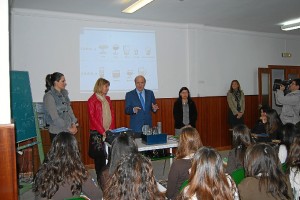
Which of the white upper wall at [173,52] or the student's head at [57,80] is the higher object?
the white upper wall at [173,52]

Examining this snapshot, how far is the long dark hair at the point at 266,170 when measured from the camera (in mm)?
1693

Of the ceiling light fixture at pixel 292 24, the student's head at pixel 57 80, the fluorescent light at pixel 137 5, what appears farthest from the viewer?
the ceiling light fixture at pixel 292 24

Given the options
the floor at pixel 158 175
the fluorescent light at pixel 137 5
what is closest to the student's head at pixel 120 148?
the floor at pixel 158 175

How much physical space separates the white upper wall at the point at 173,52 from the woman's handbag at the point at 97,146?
1363mm

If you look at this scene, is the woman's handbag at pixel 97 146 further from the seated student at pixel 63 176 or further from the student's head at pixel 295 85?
the student's head at pixel 295 85

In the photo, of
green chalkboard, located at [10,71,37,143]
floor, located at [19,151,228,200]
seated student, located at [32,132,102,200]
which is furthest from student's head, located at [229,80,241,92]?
seated student, located at [32,132,102,200]

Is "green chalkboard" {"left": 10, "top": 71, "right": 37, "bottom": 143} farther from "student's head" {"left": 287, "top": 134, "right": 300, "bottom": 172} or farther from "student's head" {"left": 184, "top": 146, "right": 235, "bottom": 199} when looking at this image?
"student's head" {"left": 287, "top": 134, "right": 300, "bottom": 172}

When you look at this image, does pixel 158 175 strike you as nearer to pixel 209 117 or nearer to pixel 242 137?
pixel 242 137

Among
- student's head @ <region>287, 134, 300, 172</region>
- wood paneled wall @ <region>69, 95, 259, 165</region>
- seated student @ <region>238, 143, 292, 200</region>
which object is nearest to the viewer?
seated student @ <region>238, 143, 292, 200</region>

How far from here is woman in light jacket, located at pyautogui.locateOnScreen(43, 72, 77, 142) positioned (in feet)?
11.7

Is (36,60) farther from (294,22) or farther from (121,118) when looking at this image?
(294,22)

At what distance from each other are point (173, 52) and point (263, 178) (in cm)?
427

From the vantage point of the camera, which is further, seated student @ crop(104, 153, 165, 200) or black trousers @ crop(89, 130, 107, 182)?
black trousers @ crop(89, 130, 107, 182)

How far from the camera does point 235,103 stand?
5965mm
